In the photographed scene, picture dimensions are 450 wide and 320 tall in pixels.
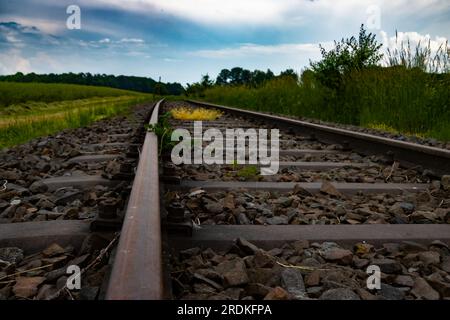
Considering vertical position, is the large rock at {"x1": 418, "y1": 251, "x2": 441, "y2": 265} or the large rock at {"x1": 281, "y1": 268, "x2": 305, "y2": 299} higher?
the large rock at {"x1": 418, "y1": 251, "x2": 441, "y2": 265}

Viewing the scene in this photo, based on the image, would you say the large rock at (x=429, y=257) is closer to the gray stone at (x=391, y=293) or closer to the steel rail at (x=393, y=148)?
the gray stone at (x=391, y=293)

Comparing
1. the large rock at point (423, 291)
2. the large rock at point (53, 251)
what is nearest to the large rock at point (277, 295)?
the large rock at point (423, 291)

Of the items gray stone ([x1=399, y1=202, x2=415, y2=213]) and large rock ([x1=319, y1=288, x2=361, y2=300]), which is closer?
large rock ([x1=319, y1=288, x2=361, y2=300])

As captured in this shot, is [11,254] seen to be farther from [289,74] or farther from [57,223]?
[289,74]

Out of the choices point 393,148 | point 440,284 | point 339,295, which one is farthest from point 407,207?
point 393,148

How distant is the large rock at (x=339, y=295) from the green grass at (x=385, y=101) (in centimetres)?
491

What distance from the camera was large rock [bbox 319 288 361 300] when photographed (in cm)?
128

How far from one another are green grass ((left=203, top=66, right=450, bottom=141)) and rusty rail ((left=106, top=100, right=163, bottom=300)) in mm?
5052

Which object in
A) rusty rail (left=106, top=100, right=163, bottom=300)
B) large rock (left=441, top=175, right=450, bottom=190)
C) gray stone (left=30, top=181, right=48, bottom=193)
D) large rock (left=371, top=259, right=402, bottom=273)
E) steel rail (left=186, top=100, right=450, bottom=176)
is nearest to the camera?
rusty rail (left=106, top=100, right=163, bottom=300)

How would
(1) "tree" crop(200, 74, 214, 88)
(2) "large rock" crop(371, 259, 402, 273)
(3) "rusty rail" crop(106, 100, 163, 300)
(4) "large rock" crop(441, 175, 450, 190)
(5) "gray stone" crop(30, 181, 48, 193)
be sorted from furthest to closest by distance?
1. (1) "tree" crop(200, 74, 214, 88)
2. (4) "large rock" crop(441, 175, 450, 190)
3. (5) "gray stone" crop(30, 181, 48, 193)
4. (2) "large rock" crop(371, 259, 402, 273)
5. (3) "rusty rail" crop(106, 100, 163, 300)

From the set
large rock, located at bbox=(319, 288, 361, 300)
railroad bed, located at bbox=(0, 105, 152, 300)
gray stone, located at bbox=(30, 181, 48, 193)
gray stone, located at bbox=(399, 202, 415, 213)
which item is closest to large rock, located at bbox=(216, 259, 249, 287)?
large rock, located at bbox=(319, 288, 361, 300)

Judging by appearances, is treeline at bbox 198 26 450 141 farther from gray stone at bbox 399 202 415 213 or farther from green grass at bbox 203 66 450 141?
gray stone at bbox 399 202 415 213

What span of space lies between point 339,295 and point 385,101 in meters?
6.44

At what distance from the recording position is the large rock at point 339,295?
1281 millimetres
